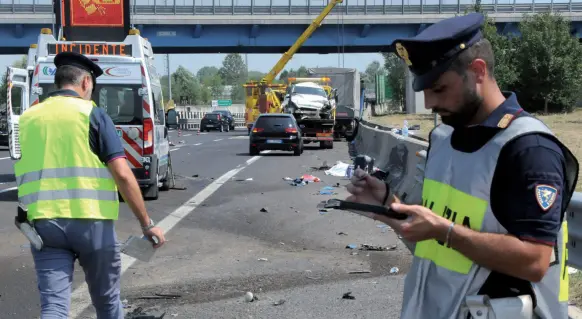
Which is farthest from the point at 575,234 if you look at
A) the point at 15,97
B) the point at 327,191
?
the point at 15,97

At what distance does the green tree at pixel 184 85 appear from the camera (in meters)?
180

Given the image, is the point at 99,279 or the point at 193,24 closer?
the point at 99,279

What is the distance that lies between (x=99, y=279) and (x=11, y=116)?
1263cm

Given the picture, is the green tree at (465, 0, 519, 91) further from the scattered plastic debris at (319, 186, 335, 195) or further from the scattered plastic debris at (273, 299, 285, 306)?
the scattered plastic debris at (273, 299, 285, 306)

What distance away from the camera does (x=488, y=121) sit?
8.39 ft

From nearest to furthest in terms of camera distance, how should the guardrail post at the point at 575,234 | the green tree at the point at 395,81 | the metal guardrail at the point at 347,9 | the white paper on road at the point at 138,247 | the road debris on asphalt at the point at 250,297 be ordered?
the white paper on road at the point at 138,247 < the guardrail post at the point at 575,234 < the road debris on asphalt at the point at 250,297 < the metal guardrail at the point at 347,9 < the green tree at the point at 395,81

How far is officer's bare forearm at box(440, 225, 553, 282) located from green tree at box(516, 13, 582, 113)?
53572 millimetres

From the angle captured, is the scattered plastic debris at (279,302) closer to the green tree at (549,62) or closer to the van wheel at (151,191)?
the van wheel at (151,191)

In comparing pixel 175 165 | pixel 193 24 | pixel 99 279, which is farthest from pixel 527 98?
pixel 99 279

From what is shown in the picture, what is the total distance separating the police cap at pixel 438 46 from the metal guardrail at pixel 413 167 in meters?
1.56

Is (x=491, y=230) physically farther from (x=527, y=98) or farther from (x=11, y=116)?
(x=527, y=98)

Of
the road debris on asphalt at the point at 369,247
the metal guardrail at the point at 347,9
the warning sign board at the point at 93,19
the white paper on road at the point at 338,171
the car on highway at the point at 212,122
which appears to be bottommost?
the car on highway at the point at 212,122

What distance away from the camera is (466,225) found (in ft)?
8.36

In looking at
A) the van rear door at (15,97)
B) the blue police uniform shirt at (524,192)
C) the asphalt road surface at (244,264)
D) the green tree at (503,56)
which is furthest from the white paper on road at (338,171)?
the green tree at (503,56)
